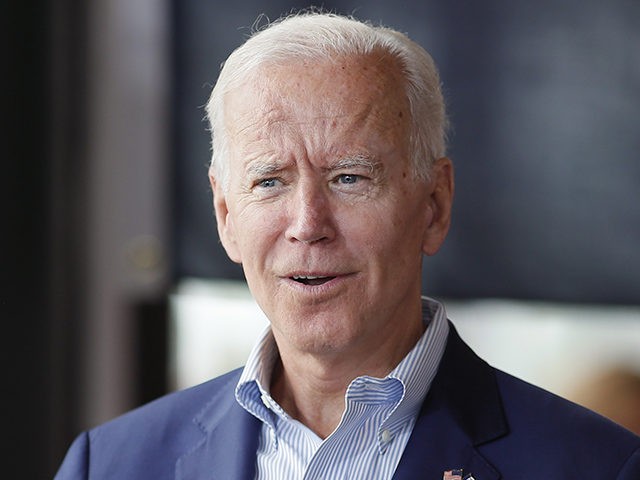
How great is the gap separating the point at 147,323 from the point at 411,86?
7.71ft

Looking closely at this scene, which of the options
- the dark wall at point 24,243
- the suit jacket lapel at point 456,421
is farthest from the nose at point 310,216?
the dark wall at point 24,243

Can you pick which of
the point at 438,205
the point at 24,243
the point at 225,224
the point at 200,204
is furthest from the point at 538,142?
the point at 24,243

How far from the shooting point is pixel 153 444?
194 cm

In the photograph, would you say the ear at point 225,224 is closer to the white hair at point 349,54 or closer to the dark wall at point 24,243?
the white hair at point 349,54

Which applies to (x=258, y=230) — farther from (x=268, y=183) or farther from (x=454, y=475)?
(x=454, y=475)

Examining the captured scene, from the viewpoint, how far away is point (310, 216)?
167 cm

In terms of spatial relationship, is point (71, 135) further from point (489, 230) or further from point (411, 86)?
point (411, 86)

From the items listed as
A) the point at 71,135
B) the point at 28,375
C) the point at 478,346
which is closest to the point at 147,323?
the point at 28,375

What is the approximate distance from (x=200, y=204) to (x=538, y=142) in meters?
1.24

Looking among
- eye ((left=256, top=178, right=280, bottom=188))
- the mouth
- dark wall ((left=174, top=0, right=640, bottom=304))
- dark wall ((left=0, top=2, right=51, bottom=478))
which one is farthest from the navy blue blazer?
dark wall ((left=0, top=2, right=51, bottom=478))

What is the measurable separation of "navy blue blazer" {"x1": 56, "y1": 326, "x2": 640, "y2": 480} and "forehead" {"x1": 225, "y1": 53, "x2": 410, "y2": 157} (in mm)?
432

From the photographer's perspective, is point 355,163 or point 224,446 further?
point 224,446

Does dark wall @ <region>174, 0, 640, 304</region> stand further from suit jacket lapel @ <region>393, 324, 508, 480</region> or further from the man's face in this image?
the man's face

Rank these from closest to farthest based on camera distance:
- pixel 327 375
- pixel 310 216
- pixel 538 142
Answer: pixel 310 216 < pixel 327 375 < pixel 538 142
